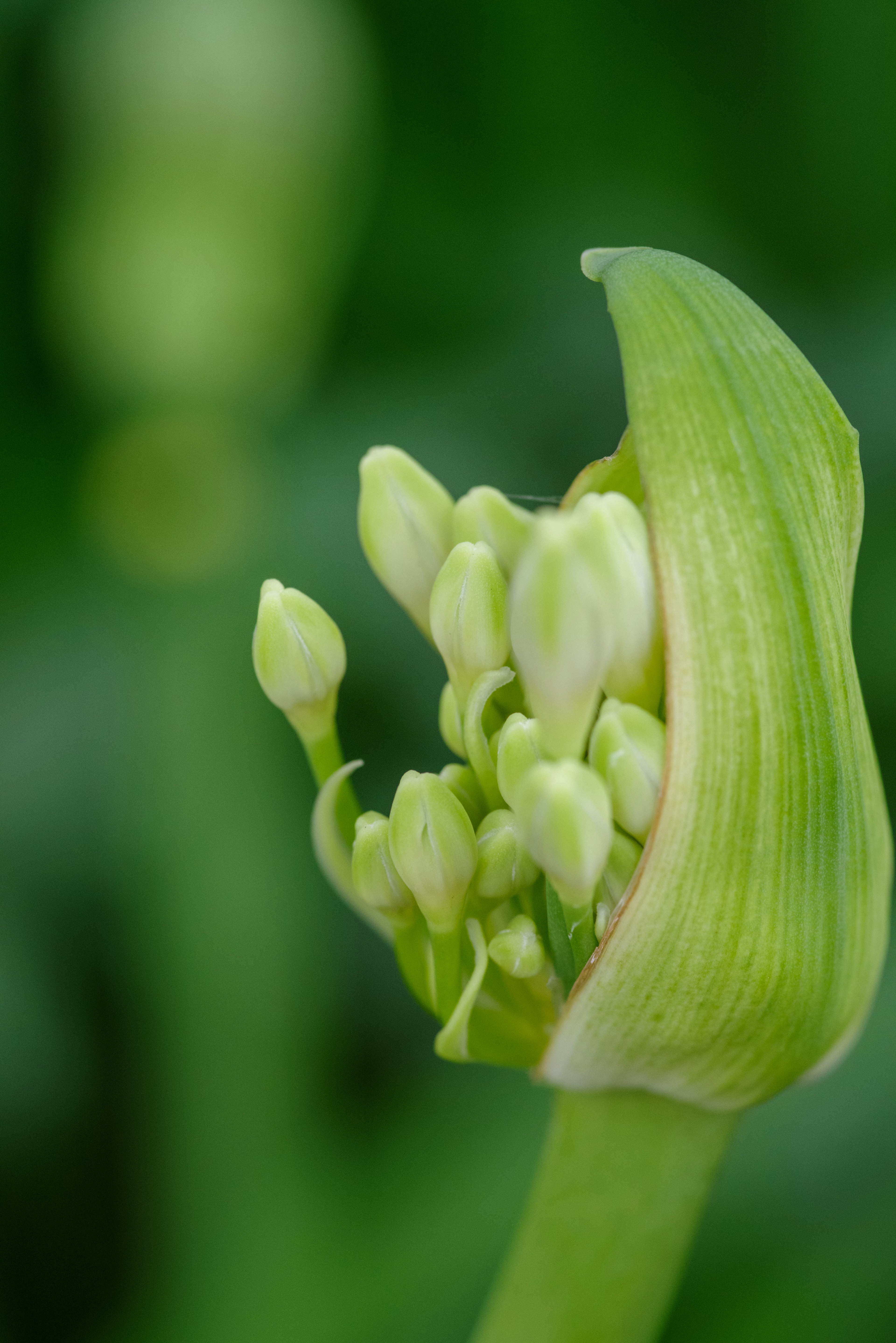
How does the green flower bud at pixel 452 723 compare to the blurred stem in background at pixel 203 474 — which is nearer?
the green flower bud at pixel 452 723

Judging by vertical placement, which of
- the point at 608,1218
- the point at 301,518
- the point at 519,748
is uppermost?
the point at 301,518

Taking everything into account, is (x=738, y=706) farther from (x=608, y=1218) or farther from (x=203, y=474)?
(x=203, y=474)

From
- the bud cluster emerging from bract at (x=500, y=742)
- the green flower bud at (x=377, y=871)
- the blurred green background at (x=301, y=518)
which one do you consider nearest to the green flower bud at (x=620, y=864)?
the bud cluster emerging from bract at (x=500, y=742)

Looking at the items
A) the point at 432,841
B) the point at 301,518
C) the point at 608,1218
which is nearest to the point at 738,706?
the point at 432,841

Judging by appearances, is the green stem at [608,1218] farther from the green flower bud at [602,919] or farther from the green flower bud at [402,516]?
the green flower bud at [402,516]

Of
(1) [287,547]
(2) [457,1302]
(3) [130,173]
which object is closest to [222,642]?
(1) [287,547]

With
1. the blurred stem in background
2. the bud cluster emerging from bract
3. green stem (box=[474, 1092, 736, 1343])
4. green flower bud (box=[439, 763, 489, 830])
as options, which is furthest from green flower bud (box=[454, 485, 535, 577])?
the blurred stem in background
